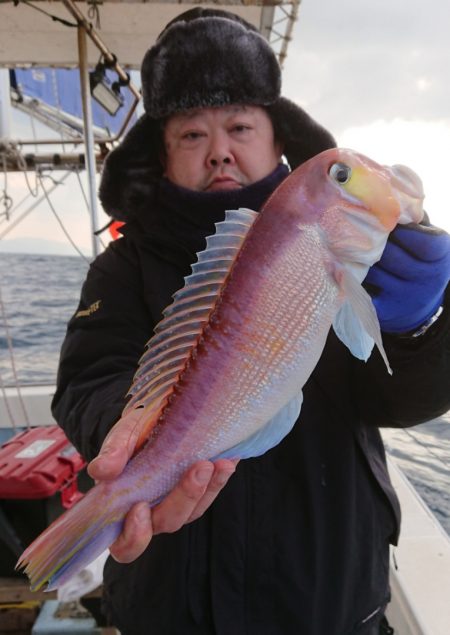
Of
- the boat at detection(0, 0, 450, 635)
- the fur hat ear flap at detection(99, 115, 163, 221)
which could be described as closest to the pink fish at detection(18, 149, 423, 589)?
the fur hat ear flap at detection(99, 115, 163, 221)

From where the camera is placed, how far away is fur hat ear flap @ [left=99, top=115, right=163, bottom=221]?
2.29m

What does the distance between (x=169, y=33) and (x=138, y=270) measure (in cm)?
100

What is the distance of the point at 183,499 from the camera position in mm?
1049

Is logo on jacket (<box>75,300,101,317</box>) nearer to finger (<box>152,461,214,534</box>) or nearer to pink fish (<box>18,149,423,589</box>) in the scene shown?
pink fish (<box>18,149,423,589</box>)

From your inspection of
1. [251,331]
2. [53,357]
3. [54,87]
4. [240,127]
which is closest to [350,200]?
[251,331]

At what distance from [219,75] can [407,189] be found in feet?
3.49

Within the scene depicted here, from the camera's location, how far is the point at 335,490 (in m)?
1.61

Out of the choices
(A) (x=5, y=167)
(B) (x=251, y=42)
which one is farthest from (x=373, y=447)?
(A) (x=5, y=167)

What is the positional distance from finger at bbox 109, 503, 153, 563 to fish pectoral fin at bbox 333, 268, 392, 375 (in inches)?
24.2

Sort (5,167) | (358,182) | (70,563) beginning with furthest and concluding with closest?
1. (5,167)
2. (358,182)
3. (70,563)

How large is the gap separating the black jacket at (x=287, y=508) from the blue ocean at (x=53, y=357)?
2.02m

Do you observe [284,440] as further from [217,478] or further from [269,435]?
[217,478]

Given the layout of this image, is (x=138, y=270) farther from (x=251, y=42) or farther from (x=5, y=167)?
(x=5, y=167)

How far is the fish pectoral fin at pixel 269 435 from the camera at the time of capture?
1.14 metres
